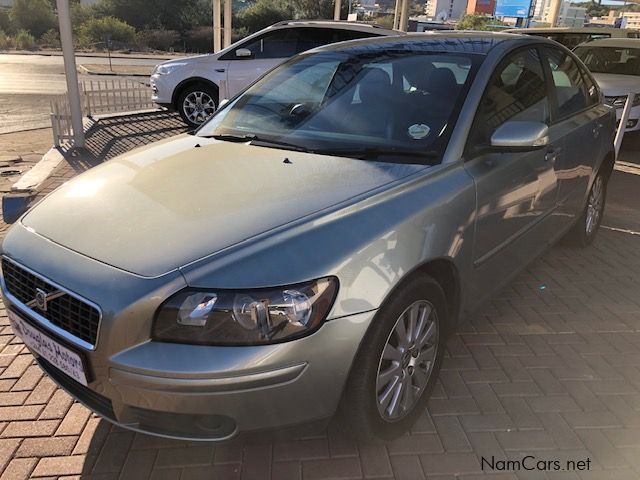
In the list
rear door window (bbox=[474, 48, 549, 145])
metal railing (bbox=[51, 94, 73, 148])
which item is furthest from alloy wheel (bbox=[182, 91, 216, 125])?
rear door window (bbox=[474, 48, 549, 145])

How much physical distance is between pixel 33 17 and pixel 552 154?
52.8 m

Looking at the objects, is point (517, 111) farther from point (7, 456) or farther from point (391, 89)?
point (7, 456)

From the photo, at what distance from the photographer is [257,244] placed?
6.27ft

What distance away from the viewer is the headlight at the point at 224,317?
1.80 m

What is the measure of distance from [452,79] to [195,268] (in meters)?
1.82

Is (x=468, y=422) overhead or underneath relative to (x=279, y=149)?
underneath

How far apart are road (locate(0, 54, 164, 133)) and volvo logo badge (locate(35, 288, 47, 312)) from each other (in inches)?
366

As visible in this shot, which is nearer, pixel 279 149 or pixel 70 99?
pixel 279 149

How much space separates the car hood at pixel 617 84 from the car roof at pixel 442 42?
235 inches

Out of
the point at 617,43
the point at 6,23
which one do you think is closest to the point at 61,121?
the point at 617,43

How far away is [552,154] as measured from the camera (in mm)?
3348

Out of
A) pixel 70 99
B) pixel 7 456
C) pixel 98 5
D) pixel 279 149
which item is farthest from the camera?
pixel 98 5

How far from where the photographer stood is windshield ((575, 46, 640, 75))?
9750 mm

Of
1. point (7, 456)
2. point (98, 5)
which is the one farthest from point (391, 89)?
point (98, 5)
